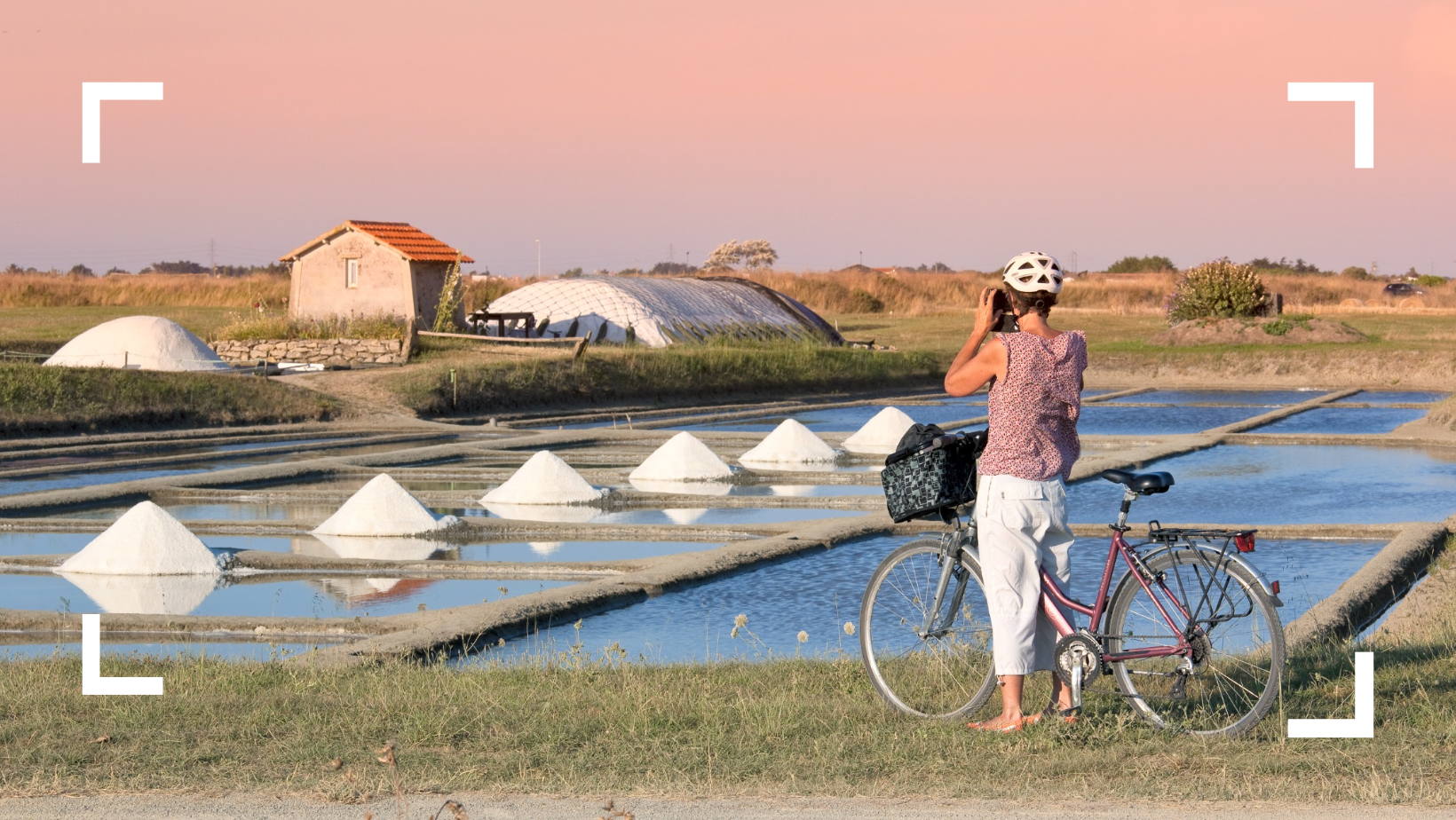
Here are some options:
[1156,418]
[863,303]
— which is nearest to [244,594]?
[1156,418]

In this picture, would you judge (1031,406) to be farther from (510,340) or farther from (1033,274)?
(510,340)

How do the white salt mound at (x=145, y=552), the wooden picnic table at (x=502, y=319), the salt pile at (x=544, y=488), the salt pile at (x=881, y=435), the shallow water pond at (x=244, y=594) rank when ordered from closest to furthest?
the shallow water pond at (x=244, y=594)
the white salt mound at (x=145, y=552)
the salt pile at (x=544, y=488)
the salt pile at (x=881, y=435)
the wooden picnic table at (x=502, y=319)

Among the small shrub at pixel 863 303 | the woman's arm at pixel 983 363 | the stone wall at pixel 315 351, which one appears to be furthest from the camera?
the small shrub at pixel 863 303

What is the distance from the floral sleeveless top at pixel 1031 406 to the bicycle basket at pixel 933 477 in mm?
186

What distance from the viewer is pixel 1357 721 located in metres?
5.73

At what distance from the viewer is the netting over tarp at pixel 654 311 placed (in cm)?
3841

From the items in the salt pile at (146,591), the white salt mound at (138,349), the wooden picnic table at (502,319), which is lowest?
the salt pile at (146,591)

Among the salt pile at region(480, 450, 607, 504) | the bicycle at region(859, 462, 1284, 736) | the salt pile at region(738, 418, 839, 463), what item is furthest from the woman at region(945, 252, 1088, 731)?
the salt pile at region(738, 418, 839, 463)

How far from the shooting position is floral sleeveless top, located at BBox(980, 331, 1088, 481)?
5.66 meters

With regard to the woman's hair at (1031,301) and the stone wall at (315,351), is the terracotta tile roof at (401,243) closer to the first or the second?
the stone wall at (315,351)

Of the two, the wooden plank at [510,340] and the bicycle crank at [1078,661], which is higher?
the wooden plank at [510,340]

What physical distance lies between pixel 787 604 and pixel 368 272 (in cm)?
2788

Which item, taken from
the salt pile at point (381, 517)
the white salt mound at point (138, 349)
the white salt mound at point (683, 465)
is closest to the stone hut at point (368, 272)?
the white salt mound at point (138, 349)

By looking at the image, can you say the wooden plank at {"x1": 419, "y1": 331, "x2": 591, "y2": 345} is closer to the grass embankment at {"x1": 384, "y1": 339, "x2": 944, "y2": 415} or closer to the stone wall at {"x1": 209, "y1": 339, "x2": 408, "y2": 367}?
the grass embankment at {"x1": 384, "y1": 339, "x2": 944, "y2": 415}
